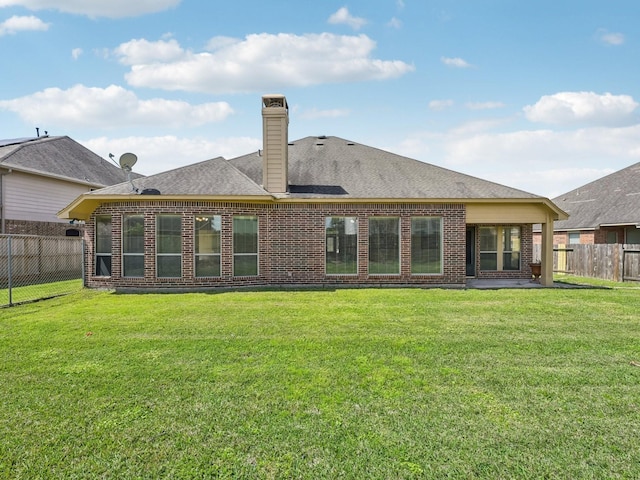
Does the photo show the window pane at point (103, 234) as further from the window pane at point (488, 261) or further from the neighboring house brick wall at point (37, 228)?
the window pane at point (488, 261)

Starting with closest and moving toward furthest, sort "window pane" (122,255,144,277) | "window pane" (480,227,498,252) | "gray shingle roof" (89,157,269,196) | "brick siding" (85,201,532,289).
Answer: "gray shingle roof" (89,157,269,196) → "window pane" (122,255,144,277) → "brick siding" (85,201,532,289) → "window pane" (480,227,498,252)

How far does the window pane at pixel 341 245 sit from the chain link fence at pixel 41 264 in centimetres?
821

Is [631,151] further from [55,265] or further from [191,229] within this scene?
[55,265]

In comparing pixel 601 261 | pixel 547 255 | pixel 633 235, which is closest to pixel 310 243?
pixel 547 255

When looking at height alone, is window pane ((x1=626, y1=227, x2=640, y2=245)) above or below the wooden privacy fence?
above

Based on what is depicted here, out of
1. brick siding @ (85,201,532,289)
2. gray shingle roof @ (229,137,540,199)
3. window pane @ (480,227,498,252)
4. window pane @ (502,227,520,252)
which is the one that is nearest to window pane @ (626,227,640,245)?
window pane @ (502,227,520,252)

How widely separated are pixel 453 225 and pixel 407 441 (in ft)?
33.7

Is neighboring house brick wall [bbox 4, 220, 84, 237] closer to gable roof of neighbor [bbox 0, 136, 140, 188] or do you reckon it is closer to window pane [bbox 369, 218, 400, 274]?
gable roof of neighbor [bbox 0, 136, 140, 188]

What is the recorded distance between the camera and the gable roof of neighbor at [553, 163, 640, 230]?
19625 mm

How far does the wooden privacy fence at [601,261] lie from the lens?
1490 cm

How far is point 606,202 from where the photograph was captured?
71.3ft

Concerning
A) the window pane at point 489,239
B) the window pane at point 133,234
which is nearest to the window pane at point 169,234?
the window pane at point 133,234

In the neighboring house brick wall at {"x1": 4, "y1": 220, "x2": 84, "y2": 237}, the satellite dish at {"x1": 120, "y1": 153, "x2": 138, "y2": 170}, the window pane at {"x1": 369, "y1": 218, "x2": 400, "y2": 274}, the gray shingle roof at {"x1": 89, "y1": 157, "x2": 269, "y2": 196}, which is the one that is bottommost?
the window pane at {"x1": 369, "y1": 218, "x2": 400, "y2": 274}

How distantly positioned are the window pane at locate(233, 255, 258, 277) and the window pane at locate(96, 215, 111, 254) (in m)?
4.02
